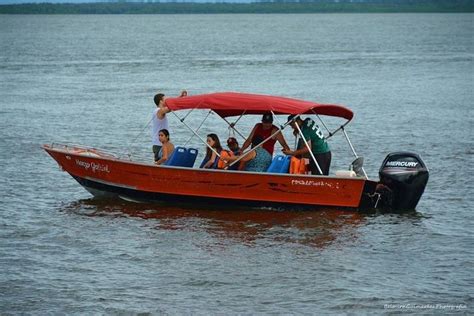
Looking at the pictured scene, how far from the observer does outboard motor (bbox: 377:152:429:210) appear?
650 inches

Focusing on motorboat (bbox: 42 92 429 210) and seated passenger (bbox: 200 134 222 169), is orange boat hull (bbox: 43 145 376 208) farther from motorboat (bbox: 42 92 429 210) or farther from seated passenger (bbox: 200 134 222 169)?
seated passenger (bbox: 200 134 222 169)

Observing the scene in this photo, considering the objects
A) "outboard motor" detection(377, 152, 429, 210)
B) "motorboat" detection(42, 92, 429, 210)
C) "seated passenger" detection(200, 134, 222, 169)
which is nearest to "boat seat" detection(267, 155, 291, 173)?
"motorboat" detection(42, 92, 429, 210)

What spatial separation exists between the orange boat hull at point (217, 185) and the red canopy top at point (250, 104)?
1.10m

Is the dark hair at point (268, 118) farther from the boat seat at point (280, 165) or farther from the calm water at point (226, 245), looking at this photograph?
the calm water at point (226, 245)

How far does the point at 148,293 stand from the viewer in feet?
42.5

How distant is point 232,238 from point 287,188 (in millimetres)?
1523

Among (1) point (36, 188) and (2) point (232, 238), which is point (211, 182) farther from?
(1) point (36, 188)

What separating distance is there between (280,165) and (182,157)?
170cm

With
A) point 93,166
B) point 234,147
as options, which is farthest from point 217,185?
point 93,166

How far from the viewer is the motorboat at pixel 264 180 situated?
16.5m

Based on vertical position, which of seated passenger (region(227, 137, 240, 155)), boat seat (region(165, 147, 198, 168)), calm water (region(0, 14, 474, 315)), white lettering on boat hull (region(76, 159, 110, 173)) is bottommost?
calm water (region(0, 14, 474, 315))

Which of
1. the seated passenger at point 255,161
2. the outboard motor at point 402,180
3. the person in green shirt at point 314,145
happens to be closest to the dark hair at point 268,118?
the person in green shirt at point 314,145

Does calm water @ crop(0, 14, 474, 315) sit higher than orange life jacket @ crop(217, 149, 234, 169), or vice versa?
orange life jacket @ crop(217, 149, 234, 169)

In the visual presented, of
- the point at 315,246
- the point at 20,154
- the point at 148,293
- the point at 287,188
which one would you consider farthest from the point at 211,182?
the point at 20,154
